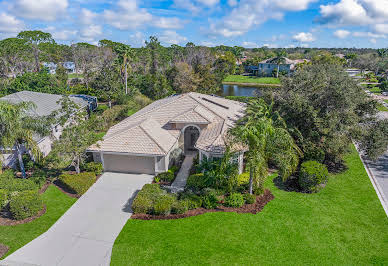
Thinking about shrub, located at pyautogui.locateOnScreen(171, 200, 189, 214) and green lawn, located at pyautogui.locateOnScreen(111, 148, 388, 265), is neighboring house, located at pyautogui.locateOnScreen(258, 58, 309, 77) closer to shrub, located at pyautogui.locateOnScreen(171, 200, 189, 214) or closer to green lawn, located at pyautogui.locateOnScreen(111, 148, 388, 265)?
green lawn, located at pyautogui.locateOnScreen(111, 148, 388, 265)

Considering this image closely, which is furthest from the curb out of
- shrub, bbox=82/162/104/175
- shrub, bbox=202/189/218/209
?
shrub, bbox=82/162/104/175

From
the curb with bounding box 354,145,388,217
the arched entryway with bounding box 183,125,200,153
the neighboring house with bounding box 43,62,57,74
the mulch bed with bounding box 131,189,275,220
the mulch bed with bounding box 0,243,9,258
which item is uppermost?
the neighboring house with bounding box 43,62,57,74

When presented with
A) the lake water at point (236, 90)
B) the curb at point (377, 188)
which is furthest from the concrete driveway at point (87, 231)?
the lake water at point (236, 90)

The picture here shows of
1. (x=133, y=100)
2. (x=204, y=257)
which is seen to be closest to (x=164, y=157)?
(x=204, y=257)

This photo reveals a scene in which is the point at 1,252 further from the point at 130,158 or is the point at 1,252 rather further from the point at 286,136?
the point at 286,136

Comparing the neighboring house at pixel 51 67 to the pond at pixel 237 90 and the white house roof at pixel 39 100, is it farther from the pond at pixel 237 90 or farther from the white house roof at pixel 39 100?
the white house roof at pixel 39 100
